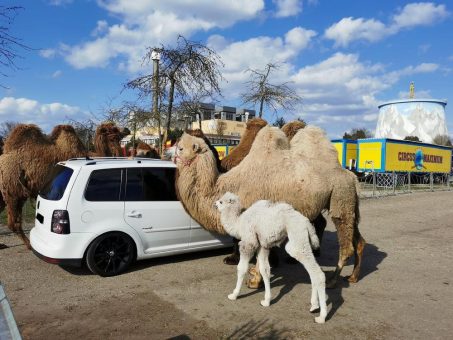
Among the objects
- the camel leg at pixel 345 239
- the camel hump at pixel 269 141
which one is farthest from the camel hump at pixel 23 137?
the camel leg at pixel 345 239

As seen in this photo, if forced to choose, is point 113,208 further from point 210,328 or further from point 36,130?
point 36,130

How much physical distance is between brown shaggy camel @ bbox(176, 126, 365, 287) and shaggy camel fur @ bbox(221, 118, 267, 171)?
97cm

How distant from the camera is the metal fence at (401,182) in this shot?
2247 centimetres

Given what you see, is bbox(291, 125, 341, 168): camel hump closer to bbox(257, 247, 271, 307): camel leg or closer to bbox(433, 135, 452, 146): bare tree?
bbox(257, 247, 271, 307): camel leg

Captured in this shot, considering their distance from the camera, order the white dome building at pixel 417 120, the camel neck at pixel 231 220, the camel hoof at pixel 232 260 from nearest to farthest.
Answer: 1. the camel neck at pixel 231 220
2. the camel hoof at pixel 232 260
3. the white dome building at pixel 417 120

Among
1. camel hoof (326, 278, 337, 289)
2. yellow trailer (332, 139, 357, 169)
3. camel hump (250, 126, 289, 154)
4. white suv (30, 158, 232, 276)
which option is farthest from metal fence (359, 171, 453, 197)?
white suv (30, 158, 232, 276)

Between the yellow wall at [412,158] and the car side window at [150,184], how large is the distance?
2021 cm

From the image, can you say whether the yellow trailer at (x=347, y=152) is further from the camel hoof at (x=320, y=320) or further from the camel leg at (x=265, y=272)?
the camel hoof at (x=320, y=320)

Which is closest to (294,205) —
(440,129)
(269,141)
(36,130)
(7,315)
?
(269,141)

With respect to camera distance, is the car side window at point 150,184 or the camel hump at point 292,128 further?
the camel hump at point 292,128

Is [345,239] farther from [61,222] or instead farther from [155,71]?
[155,71]

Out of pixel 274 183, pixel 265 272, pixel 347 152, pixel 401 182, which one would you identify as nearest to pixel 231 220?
pixel 265 272

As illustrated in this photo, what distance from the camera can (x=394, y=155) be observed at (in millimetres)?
24516

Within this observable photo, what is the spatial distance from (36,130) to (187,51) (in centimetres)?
471
